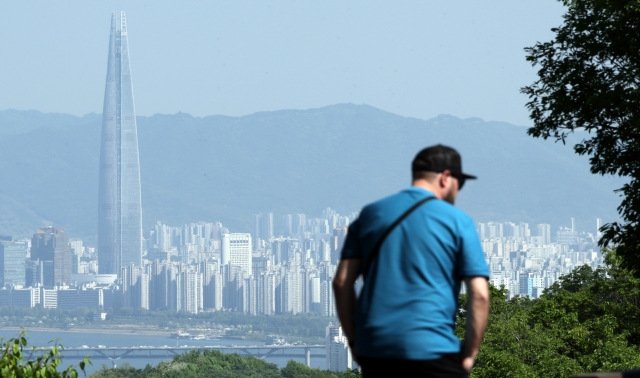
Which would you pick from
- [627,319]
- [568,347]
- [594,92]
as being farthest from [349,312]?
[627,319]

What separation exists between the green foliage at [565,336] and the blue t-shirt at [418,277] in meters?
10.2

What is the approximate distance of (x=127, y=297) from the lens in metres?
198

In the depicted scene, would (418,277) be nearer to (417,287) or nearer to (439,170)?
(417,287)

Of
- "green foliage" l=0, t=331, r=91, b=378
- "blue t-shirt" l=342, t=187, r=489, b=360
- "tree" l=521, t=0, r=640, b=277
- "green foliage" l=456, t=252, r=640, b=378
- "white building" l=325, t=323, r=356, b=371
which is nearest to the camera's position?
"blue t-shirt" l=342, t=187, r=489, b=360

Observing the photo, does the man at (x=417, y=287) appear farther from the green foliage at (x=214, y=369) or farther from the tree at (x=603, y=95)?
the green foliage at (x=214, y=369)

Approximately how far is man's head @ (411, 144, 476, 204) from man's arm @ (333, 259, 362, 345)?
0.90ft

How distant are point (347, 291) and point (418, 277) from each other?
237 mm

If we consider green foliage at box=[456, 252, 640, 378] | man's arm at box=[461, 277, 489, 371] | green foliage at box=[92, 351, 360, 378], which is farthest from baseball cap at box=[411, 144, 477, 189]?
green foliage at box=[92, 351, 360, 378]

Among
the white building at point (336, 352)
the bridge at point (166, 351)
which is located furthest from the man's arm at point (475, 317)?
the bridge at point (166, 351)

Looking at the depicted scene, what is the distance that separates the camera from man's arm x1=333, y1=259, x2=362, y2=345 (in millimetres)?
2731

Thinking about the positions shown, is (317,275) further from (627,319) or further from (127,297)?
(627,319)

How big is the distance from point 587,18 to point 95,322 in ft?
564

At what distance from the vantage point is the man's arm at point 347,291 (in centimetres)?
273

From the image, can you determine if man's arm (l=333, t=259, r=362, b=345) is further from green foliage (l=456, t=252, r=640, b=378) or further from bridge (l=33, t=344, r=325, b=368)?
bridge (l=33, t=344, r=325, b=368)
